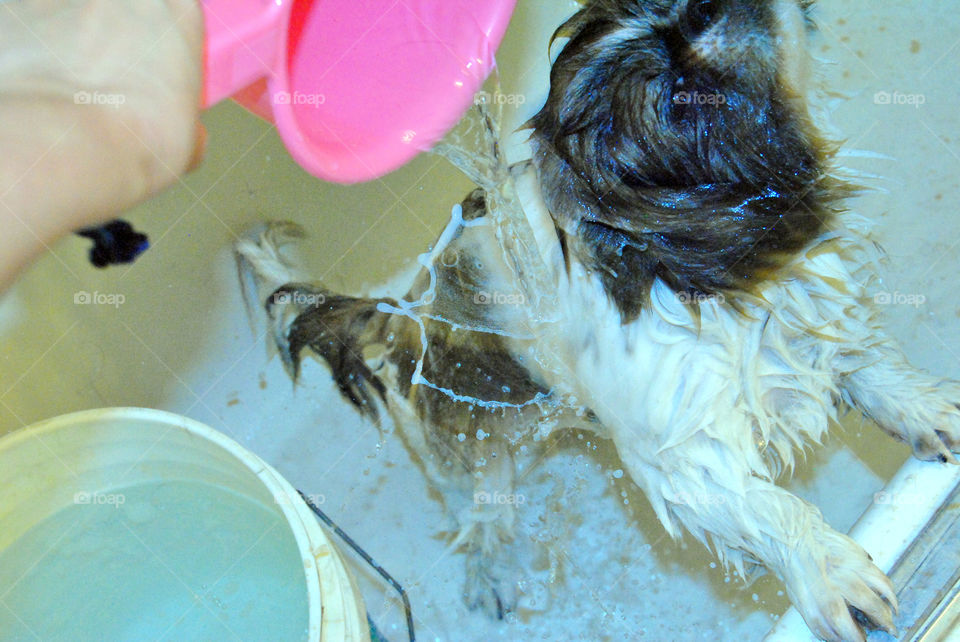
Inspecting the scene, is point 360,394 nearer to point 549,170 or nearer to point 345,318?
point 345,318

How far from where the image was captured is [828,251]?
1.95 meters

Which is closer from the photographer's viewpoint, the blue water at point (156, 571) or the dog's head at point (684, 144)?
the dog's head at point (684, 144)

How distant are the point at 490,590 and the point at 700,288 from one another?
57.4 inches

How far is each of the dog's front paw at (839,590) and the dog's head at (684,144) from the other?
0.65 metres

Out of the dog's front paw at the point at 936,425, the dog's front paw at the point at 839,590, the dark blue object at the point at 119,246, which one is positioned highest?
the dog's front paw at the point at 936,425

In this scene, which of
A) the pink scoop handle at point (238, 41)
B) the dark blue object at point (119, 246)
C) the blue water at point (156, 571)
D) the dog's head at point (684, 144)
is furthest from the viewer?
the dark blue object at point (119, 246)

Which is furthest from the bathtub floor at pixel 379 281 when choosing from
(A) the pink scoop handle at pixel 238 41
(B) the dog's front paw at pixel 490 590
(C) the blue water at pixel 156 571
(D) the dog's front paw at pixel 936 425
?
(A) the pink scoop handle at pixel 238 41

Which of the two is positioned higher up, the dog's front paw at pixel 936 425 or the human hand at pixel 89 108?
the human hand at pixel 89 108

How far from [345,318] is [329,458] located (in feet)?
2.35

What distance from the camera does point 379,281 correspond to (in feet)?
10.4

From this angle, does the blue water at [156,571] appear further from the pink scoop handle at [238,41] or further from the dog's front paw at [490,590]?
the pink scoop handle at [238,41]

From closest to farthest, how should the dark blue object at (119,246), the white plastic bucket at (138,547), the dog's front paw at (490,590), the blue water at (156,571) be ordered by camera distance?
the white plastic bucket at (138,547)
the blue water at (156,571)
the dog's front paw at (490,590)
the dark blue object at (119,246)

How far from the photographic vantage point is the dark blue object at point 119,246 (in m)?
3.10

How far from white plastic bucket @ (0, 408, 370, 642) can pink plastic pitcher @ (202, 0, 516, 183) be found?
36.4 inches
